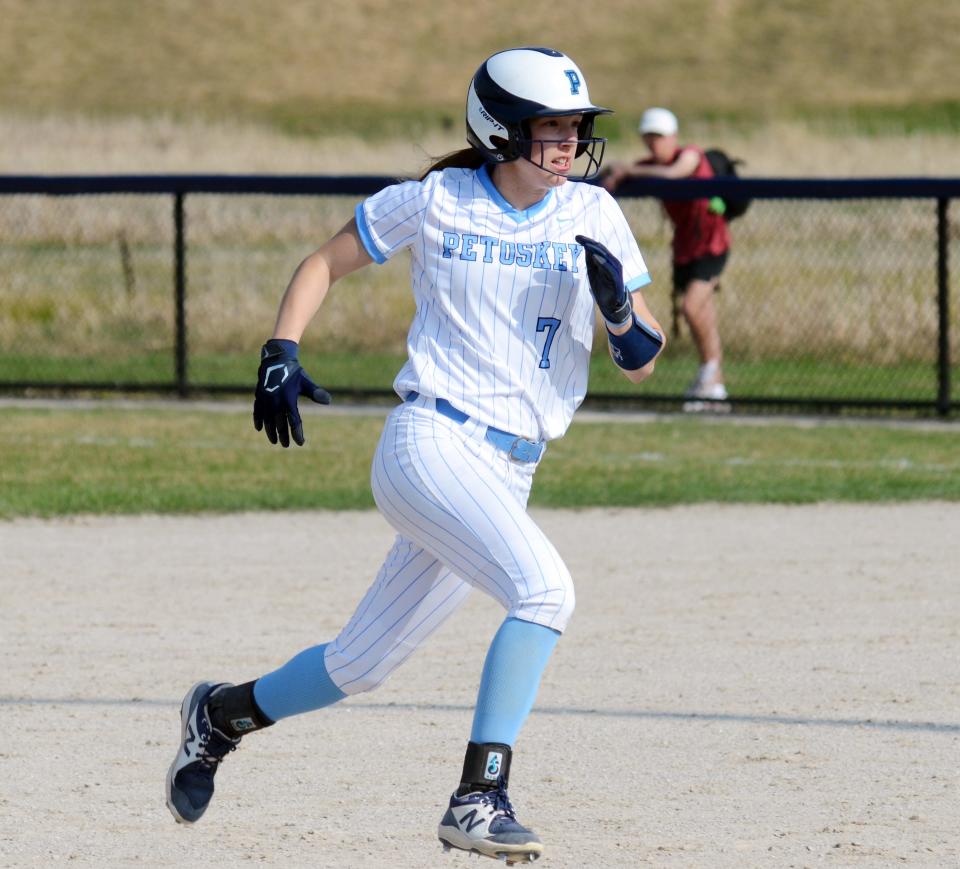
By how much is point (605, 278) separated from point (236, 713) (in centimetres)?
149

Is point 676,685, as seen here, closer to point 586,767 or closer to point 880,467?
point 586,767

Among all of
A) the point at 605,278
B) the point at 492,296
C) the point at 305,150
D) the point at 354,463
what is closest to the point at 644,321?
the point at 605,278

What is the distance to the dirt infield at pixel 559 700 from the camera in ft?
16.2

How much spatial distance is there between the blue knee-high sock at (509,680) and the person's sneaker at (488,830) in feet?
0.44

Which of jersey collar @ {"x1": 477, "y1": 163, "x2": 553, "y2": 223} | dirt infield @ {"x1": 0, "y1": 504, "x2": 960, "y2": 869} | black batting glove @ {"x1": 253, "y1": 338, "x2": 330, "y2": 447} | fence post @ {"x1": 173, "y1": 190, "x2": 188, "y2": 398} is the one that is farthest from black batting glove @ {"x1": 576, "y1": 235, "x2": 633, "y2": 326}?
fence post @ {"x1": 173, "y1": 190, "x2": 188, "y2": 398}

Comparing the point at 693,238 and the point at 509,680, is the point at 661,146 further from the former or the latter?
the point at 509,680

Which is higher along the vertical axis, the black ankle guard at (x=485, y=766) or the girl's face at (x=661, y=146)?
the girl's face at (x=661, y=146)

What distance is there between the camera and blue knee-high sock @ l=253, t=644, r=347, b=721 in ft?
16.2

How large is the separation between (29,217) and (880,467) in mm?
14874

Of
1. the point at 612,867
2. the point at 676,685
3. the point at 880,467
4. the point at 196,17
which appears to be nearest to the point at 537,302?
the point at 612,867

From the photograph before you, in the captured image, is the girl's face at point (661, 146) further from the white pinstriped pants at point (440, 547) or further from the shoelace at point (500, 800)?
the shoelace at point (500, 800)

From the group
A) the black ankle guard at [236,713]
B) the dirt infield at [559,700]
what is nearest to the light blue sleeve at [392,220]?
the black ankle guard at [236,713]

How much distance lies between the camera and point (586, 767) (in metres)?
5.62

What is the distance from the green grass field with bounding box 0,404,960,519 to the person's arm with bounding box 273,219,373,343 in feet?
19.3
